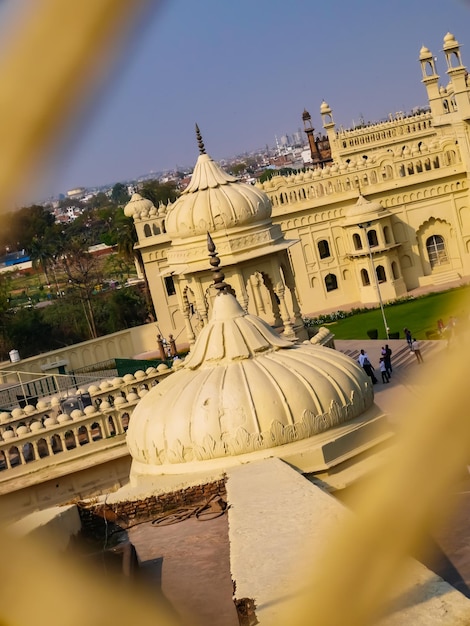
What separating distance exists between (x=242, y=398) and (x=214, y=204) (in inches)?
413

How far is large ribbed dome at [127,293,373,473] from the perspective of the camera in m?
11.6

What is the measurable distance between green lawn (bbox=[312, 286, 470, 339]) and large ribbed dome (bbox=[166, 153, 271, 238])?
31.4ft

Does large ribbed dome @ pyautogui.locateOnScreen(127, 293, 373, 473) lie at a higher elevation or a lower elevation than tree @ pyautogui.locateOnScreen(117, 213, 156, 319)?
lower

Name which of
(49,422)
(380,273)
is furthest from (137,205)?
(49,422)

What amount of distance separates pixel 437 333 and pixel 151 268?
1594cm

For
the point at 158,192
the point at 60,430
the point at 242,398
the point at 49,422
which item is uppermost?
the point at 158,192

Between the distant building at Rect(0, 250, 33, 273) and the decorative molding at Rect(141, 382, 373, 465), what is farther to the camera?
the decorative molding at Rect(141, 382, 373, 465)

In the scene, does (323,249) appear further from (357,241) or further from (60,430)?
(60,430)

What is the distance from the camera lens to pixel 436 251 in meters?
42.4

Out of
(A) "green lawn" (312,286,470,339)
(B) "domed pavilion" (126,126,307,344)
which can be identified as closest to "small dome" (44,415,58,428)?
(B) "domed pavilion" (126,126,307,344)

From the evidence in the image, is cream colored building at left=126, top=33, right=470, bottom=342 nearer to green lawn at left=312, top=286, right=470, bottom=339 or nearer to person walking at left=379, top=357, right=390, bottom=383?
green lawn at left=312, top=286, right=470, bottom=339

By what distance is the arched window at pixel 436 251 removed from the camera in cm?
4241

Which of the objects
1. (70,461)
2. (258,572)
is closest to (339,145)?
(70,461)

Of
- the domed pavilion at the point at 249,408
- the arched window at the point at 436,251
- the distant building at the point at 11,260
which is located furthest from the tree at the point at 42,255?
the distant building at the point at 11,260
